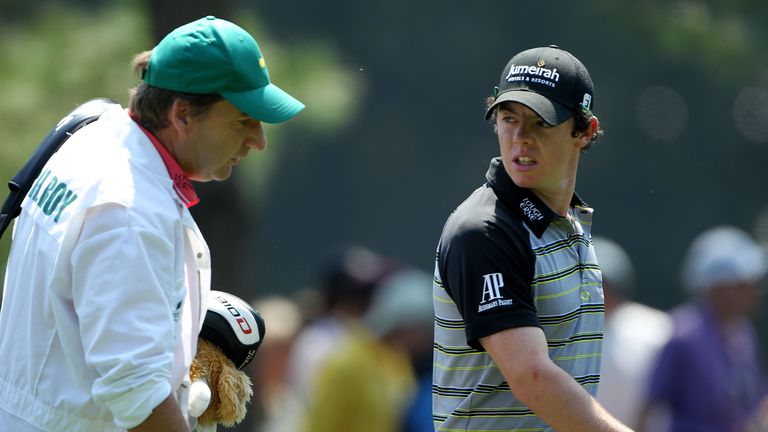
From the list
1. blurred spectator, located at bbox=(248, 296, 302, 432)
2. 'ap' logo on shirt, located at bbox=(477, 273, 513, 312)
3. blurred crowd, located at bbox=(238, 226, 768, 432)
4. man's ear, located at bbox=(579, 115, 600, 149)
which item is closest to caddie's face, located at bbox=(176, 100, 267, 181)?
'ap' logo on shirt, located at bbox=(477, 273, 513, 312)

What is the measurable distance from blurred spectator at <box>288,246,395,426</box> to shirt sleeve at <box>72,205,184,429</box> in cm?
460

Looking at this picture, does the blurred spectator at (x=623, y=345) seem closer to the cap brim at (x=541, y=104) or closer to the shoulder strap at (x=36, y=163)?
the cap brim at (x=541, y=104)

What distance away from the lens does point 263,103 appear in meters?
3.32

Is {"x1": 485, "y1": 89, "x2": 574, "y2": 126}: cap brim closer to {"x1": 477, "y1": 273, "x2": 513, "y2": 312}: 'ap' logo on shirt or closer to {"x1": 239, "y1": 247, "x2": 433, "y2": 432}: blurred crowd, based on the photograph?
{"x1": 477, "y1": 273, "x2": 513, "y2": 312}: 'ap' logo on shirt

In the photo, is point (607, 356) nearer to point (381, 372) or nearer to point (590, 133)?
point (381, 372)

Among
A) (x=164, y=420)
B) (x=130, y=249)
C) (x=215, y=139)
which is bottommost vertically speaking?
(x=164, y=420)

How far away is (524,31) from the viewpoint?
1569 centimetres

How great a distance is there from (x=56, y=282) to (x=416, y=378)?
3.62 m

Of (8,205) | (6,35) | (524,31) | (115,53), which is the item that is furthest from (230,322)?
(524,31)

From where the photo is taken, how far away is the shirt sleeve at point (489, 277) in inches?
128

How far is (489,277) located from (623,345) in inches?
162

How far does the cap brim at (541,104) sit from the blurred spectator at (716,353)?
3859mm

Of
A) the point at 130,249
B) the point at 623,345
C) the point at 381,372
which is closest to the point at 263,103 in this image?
the point at 130,249

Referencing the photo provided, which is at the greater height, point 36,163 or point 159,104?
point 159,104
